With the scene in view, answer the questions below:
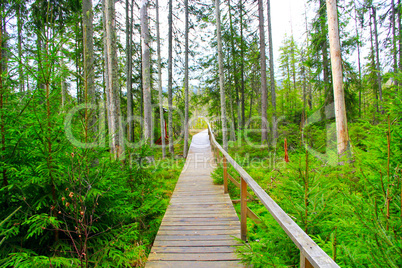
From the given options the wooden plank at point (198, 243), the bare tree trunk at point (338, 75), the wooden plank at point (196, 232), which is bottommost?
the wooden plank at point (198, 243)

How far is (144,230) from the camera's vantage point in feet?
12.5

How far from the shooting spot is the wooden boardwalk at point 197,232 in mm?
2812

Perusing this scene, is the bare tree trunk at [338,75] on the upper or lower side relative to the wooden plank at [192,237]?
upper

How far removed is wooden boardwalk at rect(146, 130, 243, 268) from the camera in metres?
2.81

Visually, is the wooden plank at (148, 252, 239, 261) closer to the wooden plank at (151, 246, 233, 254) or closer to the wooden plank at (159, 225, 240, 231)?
the wooden plank at (151, 246, 233, 254)

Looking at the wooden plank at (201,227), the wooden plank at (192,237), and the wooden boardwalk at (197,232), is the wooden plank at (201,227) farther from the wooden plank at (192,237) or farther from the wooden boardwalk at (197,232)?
the wooden plank at (192,237)

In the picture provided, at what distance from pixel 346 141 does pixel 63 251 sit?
723 cm

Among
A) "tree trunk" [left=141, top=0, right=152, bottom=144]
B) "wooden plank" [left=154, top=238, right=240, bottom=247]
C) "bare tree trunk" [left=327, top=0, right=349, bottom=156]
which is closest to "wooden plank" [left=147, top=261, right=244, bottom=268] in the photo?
"wooden plank" [left=154, top=238, right=240, bottom=247]

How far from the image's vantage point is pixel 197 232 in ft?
11.8

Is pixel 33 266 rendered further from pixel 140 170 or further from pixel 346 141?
pixel 346 141

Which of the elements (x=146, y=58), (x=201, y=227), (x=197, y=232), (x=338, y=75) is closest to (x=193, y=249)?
(x=197, y=232)

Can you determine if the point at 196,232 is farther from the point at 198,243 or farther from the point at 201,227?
the point at 198,243

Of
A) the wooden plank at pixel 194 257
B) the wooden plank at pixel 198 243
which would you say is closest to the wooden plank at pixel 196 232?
the wooden plank at pixel 198 243

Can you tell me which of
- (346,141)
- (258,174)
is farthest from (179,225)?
(346,141)
